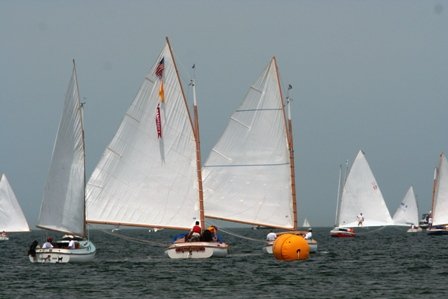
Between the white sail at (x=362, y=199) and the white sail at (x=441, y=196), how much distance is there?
741 centimetres

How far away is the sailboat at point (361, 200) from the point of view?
150 m

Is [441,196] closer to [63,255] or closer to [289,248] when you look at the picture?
[289,248]

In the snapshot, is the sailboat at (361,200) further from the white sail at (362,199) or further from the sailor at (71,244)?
the sailor at (71,244)

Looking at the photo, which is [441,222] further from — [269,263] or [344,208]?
[269,263]

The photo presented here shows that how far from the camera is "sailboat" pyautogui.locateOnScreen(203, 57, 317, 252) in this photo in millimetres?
86312

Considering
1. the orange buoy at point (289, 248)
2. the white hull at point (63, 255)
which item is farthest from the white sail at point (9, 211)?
the orange buoy at point (289, 248)

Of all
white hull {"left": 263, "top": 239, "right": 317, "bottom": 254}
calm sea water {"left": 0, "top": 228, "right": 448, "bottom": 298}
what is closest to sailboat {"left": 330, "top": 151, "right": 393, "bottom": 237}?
white hull {"left": 263, "top": 239, "right": 317, "bottom": 254}

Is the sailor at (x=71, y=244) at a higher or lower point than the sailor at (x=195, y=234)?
lower

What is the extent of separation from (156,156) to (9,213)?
10812 centimetres

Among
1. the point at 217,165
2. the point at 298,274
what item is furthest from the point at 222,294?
the point at 217,165

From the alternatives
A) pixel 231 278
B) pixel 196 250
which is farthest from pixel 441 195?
pixel 231 278

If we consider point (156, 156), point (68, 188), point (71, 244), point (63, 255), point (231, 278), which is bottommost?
point (231, 278)

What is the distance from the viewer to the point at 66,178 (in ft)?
251

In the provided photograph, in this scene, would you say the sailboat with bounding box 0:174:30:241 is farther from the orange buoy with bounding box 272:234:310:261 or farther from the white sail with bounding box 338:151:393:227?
the orange buoy with bounding box 272:234:310:261
